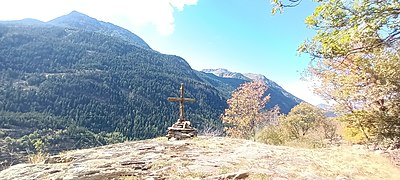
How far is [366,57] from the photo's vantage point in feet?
47.5

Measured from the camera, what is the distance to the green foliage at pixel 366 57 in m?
5.55

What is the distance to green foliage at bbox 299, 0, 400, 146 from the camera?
18.2ft

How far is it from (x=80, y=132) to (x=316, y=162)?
110m

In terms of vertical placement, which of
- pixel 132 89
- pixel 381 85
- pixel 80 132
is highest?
pixel 132 89

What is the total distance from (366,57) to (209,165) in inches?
391

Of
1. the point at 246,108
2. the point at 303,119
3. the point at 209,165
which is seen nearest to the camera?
the point at 209,165

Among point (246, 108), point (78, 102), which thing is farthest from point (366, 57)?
point (78, 102)

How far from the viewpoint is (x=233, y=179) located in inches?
292

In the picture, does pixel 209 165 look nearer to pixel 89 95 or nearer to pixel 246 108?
pixel 246 108

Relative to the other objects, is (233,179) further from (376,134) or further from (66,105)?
(66,105)

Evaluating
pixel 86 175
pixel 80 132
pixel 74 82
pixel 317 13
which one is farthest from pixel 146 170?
pixel 74 82

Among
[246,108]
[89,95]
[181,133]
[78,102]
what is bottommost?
[181,133]

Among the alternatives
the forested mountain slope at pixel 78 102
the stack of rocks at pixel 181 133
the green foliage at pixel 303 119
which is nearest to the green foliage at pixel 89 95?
the forested mountain slope at pixel 78 102

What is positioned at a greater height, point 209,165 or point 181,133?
point 181,133
